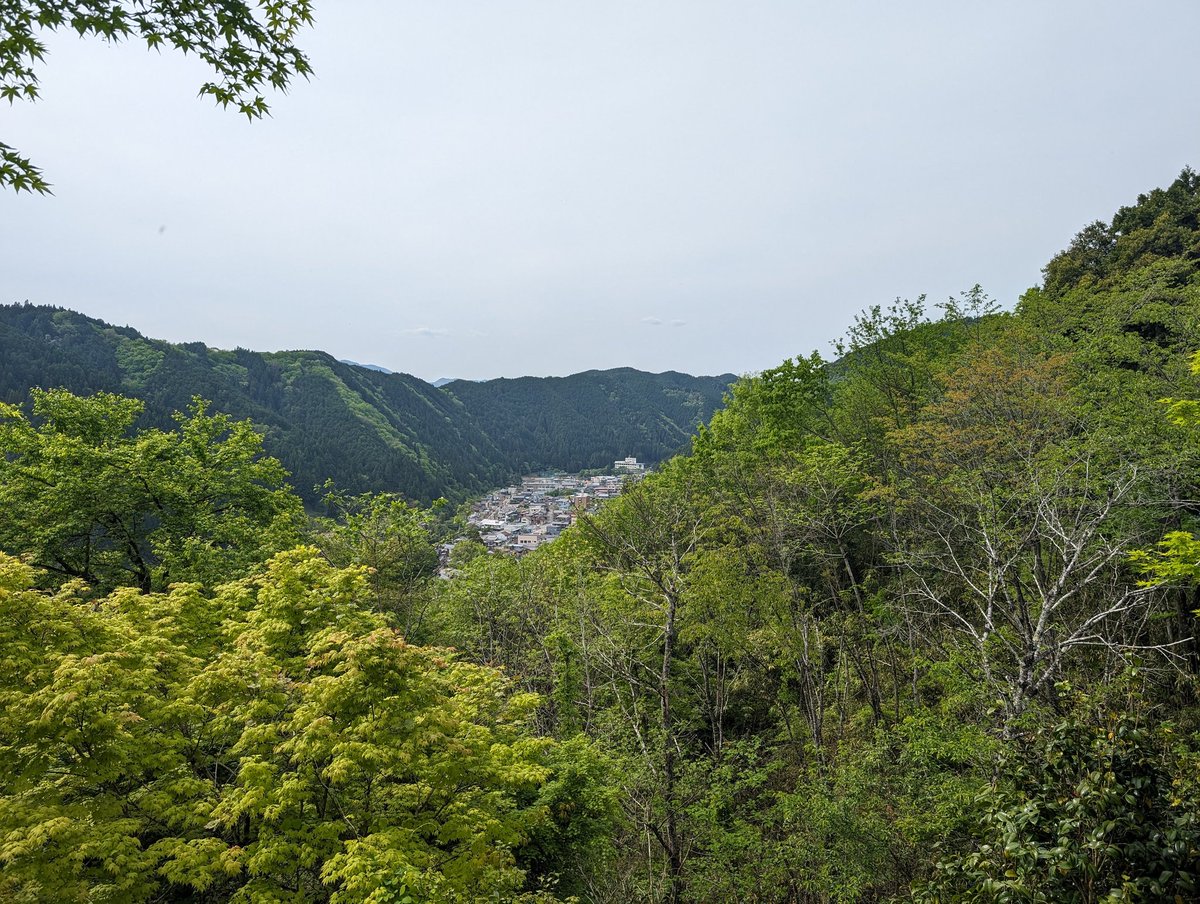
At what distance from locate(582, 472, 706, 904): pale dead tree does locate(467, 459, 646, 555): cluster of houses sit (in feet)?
154

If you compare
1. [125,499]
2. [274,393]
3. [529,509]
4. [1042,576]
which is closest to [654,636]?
[1042,576]

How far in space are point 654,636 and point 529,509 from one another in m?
106

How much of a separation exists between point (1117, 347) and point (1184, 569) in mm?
12689

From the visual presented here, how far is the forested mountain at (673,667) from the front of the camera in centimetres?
568

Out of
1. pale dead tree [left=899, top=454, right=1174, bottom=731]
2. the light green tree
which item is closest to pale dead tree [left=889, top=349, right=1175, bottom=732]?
pale dead tree [left=899, top=454, right=1174, bottom=731]

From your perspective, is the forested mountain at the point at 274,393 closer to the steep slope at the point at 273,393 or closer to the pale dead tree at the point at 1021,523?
the steep slope at the point at 273,393

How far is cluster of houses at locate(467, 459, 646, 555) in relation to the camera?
85.1 m

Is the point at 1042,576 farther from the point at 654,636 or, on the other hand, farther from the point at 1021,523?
the point at 654,636

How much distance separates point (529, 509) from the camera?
122062 millimetres

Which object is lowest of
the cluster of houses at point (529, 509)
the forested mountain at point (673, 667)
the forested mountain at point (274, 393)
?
the cluster of houses at point (529, 509)

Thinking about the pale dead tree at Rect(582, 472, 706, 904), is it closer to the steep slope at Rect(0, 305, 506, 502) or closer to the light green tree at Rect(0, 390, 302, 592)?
Result: the light green tree at Rect(0, 390, 302, 592)

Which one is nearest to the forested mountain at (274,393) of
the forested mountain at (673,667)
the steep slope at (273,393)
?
the steep slope at (273,393)

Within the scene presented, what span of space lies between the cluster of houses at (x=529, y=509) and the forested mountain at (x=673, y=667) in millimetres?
46754

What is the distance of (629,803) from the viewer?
43.7 ft
